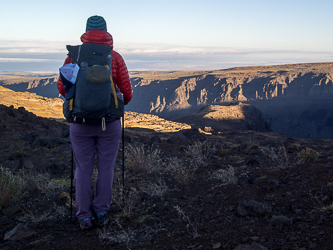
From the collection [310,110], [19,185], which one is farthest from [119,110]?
[310,110]

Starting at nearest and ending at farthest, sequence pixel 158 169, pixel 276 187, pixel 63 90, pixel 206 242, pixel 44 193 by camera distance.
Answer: pixel 206 242 < pixel 63 90 < pixel 276 187 < pixel 44 193 < pixel 158 169

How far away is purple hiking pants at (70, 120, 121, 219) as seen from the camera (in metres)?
2.96

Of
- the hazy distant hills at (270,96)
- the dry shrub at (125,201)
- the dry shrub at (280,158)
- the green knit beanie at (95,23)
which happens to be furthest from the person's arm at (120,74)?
the hazy distant hills at (270,96)

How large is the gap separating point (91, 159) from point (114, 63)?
950 mm

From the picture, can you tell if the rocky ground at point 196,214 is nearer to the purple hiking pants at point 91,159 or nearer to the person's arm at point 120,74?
the purple hiking pants at point 91,159

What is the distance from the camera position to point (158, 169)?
5.30 m

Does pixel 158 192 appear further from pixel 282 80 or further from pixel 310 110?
pixel 282 80

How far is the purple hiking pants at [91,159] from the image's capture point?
2.96 metres

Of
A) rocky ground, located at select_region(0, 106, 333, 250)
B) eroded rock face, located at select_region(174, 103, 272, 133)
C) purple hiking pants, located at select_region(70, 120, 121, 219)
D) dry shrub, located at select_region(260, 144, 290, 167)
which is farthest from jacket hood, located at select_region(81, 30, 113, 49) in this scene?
eroded rock face, located at select_region(174, 103, 272, 133)

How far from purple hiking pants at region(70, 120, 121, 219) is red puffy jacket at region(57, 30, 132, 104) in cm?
34

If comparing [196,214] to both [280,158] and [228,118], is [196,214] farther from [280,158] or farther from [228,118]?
[228,118]

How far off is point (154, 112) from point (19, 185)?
79459 millimetres

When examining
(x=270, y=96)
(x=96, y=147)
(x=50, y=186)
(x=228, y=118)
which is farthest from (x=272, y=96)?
(x=96, y=147)

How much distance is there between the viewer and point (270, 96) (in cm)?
7500
